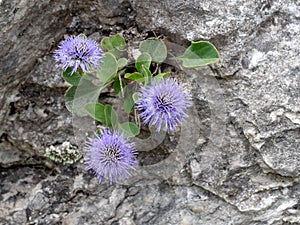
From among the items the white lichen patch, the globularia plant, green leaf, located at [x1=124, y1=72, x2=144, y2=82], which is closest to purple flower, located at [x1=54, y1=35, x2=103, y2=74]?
the globularia plant

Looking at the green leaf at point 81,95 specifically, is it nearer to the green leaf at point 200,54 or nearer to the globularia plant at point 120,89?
the globularia plant at point 120,89

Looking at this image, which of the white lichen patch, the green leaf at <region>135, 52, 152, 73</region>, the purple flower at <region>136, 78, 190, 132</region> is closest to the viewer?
the purple flower at <region>136, 78, 190, 132</region>

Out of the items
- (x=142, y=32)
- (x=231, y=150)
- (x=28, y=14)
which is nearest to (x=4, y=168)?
(x=28, y=14)

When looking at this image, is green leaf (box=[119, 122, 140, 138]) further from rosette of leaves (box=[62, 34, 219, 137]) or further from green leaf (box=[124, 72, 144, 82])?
green leaf (box=[124, 72, 144, 82])

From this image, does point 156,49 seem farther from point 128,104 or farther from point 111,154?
point 111,154

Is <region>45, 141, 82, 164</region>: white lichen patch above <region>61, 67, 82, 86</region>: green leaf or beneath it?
beneath

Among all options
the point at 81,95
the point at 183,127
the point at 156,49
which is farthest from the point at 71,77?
the point at 183,127
